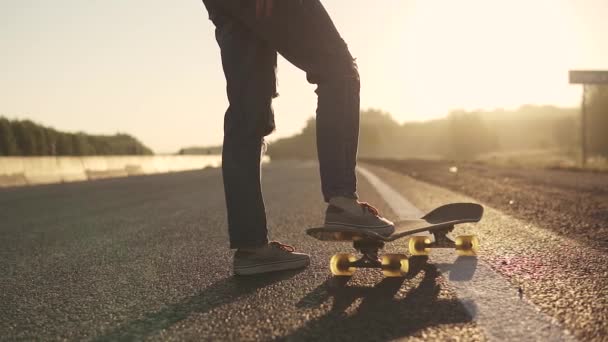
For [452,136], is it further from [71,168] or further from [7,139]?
[71,168]

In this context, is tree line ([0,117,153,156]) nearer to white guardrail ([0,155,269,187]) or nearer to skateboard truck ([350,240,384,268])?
white guardrail ([0,155,269,187])

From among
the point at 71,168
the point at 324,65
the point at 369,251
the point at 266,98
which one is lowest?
the point at 369,251

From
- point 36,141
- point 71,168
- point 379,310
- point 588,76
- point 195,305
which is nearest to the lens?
point 379,310

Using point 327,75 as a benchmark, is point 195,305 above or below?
below

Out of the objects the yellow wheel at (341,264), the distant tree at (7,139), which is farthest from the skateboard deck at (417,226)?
the distant tree at (7,139)

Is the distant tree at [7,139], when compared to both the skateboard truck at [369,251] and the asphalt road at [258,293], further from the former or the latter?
the skateboard truck at [369,251]

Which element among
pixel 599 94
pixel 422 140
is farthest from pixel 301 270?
pixel 422 140

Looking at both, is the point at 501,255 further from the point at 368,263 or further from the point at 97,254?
the point at 97,254

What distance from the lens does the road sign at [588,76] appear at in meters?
21.5

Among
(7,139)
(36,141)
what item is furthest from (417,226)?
(36,141)

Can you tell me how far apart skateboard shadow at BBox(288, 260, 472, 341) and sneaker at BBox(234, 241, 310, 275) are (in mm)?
321

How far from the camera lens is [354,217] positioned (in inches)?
92.7

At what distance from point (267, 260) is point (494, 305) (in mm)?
1044

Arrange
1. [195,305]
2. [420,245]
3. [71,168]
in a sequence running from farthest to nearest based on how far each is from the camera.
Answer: [71,168] → [420,245] → [195,305]
